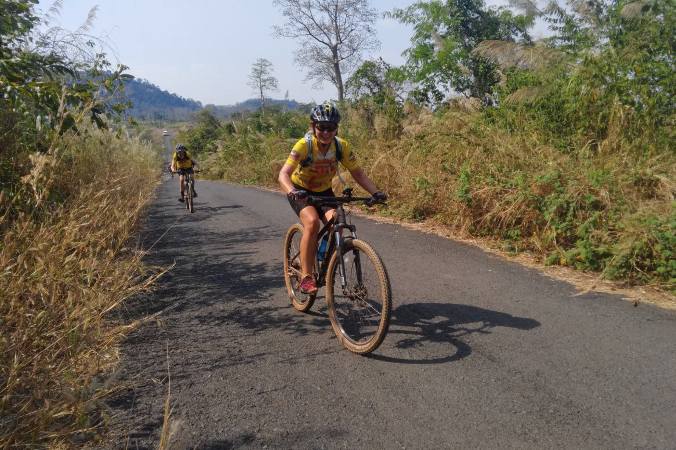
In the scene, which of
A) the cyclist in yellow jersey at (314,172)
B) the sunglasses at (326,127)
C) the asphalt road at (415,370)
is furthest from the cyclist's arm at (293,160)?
the asphalt road at (415,370)

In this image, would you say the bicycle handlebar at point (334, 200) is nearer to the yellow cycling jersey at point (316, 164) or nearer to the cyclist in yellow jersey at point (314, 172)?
the cyclist in yellow jersey at point (314, 172)

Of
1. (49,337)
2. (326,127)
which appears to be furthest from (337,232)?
(49,337)

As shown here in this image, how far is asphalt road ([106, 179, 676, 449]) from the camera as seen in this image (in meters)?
2.79

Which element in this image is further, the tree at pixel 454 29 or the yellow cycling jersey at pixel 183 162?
the tree at pixel 454 29

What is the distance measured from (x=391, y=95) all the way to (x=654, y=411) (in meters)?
11.6

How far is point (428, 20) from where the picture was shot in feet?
72.6

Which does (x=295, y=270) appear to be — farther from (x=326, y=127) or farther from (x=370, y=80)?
(x=370, y=80)

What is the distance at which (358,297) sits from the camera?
406cm

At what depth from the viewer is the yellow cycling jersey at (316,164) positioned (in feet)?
14.7

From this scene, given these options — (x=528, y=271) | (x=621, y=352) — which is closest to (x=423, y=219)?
(x=528, y=271)

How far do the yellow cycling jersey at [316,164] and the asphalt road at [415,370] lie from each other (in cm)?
133

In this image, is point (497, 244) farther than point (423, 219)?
No

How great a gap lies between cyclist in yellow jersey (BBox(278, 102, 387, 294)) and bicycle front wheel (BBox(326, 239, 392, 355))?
1.09ft

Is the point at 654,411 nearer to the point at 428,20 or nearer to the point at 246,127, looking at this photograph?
the point at 428,20
